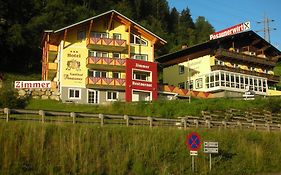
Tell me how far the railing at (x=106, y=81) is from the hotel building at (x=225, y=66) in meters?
14.4

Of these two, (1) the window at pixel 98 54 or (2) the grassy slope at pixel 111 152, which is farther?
(1) the window at pixel 98 54

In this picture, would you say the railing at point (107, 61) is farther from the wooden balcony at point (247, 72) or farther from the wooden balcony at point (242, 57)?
the wooden balcony at point (242, 57)

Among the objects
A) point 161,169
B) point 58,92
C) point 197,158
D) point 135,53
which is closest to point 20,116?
point 161,169

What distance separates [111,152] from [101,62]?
33635 mm

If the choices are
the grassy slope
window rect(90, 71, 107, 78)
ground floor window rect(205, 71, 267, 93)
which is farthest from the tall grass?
the grassy slope

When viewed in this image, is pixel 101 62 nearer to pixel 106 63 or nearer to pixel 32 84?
pixel 106 63

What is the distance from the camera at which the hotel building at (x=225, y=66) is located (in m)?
64.4

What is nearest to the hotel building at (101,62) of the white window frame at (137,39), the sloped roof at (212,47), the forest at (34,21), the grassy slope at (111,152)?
the white window frame at (137,39)

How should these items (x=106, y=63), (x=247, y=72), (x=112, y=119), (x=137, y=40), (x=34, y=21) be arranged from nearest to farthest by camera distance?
(x=112, y=119), (x=106, y=63), (x=137, y=40), (x=247, y=72), (x=34, y=21)

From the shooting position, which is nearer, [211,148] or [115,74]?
[211,148]

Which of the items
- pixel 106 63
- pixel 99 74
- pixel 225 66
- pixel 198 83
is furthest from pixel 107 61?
pixel 225 66

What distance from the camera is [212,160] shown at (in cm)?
2528

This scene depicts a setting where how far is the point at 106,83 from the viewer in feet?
178

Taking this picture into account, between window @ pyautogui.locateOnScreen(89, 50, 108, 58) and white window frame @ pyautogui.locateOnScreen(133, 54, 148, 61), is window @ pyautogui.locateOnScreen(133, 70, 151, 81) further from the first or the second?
window @ pyautogui.locateOnScreen(89, 50, 108, 58)
